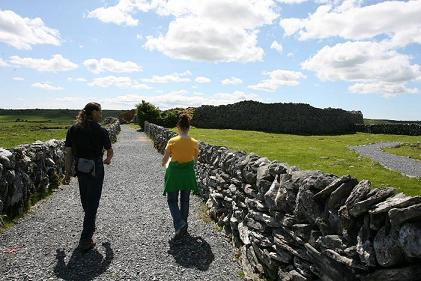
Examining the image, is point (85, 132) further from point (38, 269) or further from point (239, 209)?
point (239, 209)

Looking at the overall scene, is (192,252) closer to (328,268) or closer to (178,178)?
(178,178)

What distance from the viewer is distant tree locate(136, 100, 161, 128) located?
181 feet

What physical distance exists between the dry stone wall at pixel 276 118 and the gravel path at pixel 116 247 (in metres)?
40.8

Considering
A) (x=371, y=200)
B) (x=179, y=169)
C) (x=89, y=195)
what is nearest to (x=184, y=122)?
(x=179, y=169)

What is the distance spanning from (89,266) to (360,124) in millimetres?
52361

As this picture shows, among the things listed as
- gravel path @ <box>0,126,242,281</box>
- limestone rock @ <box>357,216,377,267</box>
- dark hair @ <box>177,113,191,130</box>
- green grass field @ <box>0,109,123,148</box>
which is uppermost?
dark hair @ <box>177,113,191,130</box>

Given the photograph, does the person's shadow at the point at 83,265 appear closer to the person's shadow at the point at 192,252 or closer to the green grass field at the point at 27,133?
the person's shadow at the point at 192,252

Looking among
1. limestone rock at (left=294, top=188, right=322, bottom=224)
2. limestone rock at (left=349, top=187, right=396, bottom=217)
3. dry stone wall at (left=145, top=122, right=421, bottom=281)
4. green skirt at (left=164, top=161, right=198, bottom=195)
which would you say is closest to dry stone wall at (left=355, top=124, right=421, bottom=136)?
dry stone wall at (left=145, top=122, right=421, bottom=281)

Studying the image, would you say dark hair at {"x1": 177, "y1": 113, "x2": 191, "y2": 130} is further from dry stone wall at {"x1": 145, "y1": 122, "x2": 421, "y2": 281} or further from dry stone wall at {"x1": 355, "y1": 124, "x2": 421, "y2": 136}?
dry stone wall at {"x1": 355, "y1": 124, "x2": 421, "y2": 136}

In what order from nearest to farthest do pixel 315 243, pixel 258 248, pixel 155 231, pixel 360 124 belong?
pixel 315 243 → pixel 258 248 → pixel 155 231 → pixel 360 124

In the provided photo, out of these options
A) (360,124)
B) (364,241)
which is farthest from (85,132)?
(360,124)

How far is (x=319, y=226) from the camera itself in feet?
18.0

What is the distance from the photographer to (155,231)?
10.1 metres

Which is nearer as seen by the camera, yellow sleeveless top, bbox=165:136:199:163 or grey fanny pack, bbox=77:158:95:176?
grey fanny pack, bbox=77:158:95:176
